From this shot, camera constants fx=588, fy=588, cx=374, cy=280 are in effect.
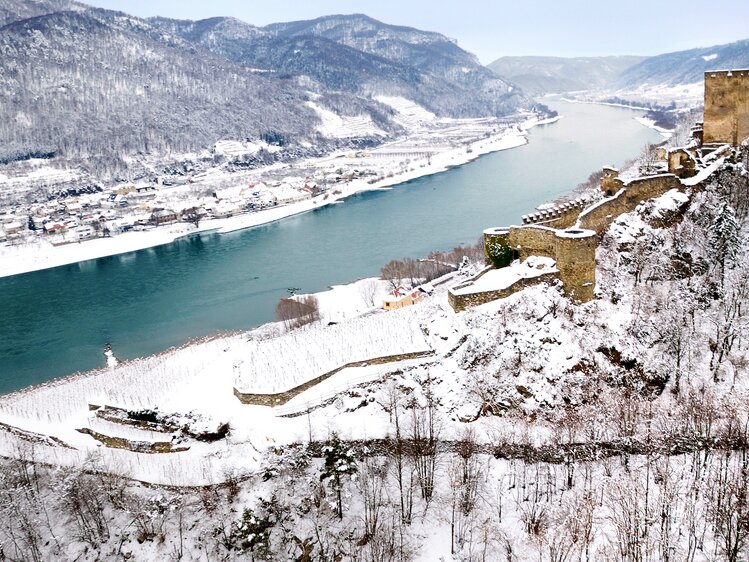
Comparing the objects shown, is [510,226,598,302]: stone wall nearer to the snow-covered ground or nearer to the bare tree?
the snow-covered ground

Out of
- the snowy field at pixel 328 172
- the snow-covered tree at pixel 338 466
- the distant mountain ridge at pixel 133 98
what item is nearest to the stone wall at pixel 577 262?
the snow-covered tree at pixel 338 466

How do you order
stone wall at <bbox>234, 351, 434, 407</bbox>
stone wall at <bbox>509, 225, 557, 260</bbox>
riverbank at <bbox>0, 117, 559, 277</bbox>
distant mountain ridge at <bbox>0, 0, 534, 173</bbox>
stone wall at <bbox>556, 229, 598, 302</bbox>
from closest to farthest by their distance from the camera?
stone wall at <bbox>234, 351, 434, 407</bbox> < stone wall at <bbox>556, 229, 598, 302</bbox> < stone wall at <bbox>509, 225, 557, 260</bbox> < riverbank at <bbox>0, 117, 559, 277</bbox> < distant mountain ridge at <bbox>0, 0, 534, 173</bbox>

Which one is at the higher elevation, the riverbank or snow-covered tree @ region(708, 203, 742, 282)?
snow-covered tree @ region(708, 203, 742, 282)

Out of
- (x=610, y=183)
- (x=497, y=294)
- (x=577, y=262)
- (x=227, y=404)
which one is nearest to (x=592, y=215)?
(x=610, y=183)

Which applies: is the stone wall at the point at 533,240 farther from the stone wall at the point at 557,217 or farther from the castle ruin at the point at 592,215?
the stone wall at the point at 557,217

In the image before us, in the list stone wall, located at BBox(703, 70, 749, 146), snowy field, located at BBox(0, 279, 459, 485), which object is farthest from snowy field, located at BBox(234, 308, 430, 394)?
stone wall, located at BBox(703, 70, 749, 146)

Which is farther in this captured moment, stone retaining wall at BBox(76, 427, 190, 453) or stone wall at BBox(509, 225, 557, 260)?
stone wall at BBox(509, 225, 557, 260)

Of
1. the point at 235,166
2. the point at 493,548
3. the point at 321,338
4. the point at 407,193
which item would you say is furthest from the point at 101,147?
the point at 493,548
